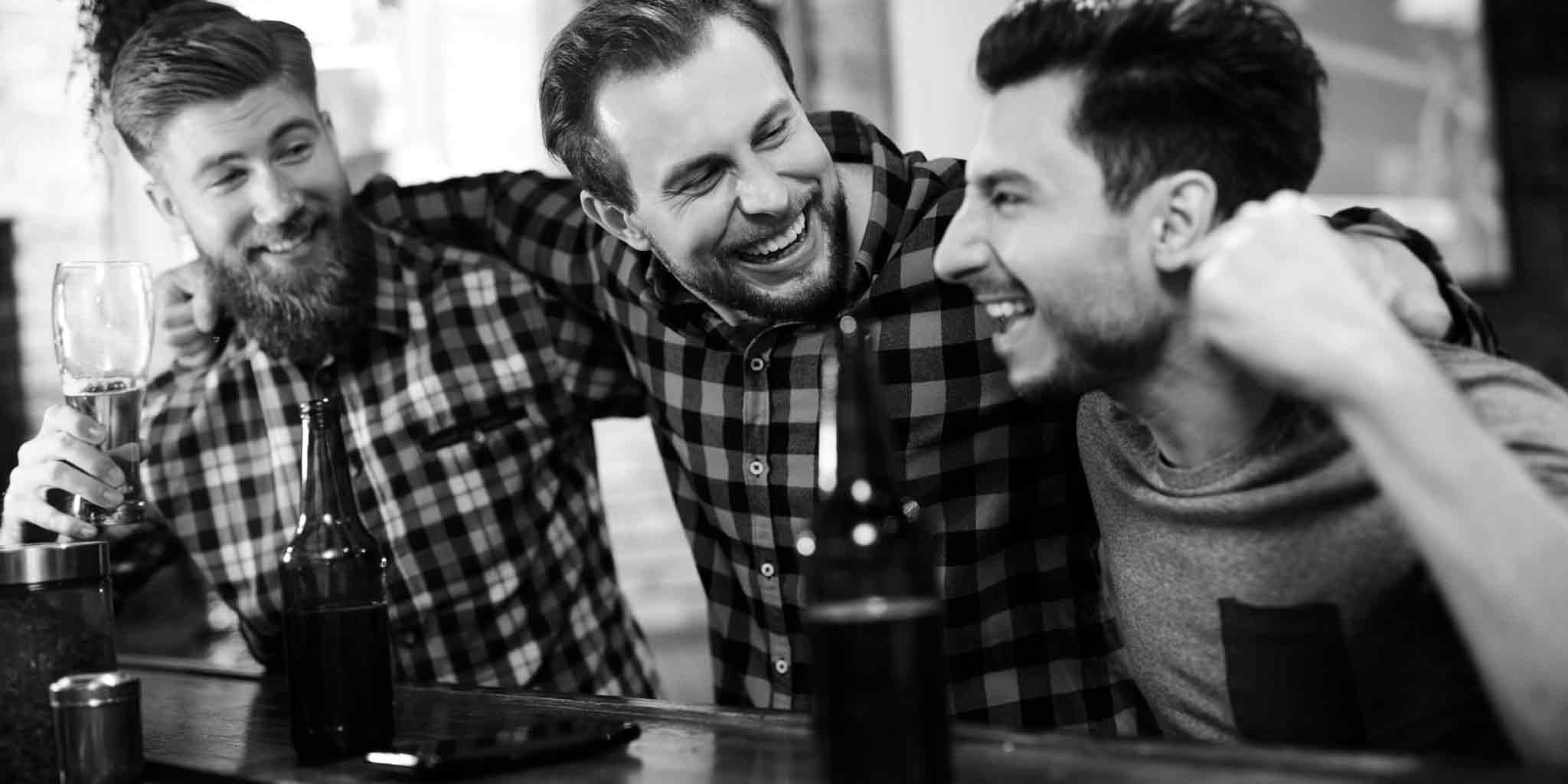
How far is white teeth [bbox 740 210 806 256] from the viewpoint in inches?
64.3

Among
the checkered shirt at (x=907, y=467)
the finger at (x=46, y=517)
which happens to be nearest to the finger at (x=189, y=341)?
the finger at (x=46, y=517)

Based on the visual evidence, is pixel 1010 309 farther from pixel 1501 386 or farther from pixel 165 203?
pixel 165 203

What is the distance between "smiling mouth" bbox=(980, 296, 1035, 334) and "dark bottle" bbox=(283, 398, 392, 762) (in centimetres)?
59

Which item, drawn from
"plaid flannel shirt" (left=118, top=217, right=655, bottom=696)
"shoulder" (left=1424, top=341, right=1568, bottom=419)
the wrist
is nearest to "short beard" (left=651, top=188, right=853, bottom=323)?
"plaid flannel shirt" (left=118, top=217, right=655, bottom=696)

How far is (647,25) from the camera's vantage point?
166 centimetres

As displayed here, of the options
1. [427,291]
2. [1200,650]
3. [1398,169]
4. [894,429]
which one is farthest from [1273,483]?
[1398,169]

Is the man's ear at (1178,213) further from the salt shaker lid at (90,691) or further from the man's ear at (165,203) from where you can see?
the man's ear at (165,203)

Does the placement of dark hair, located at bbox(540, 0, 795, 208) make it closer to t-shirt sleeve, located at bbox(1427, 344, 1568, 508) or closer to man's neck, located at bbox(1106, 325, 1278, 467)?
man's neck, located at bbox(1106, 325, 1278, 467)

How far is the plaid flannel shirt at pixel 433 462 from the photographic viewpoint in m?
1.98

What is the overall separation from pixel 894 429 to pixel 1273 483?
52 centimetres

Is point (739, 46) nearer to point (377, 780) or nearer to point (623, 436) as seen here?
point (377, 780)

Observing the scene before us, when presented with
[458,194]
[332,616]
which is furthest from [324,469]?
[458,194]

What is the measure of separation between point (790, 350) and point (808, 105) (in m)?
2.86

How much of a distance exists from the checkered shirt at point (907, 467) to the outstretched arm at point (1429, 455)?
61 centimetres
